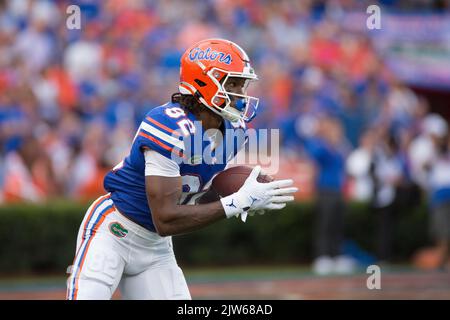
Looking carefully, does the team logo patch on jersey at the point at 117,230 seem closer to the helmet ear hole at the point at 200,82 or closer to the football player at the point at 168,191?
the football player at the point at 168,191

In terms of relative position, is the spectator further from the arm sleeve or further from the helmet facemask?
the arm sleeve

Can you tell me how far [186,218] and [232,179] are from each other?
18.9 inches

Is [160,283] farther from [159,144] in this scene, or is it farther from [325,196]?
[325,196]

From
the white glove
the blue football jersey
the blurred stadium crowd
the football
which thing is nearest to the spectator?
the blurred stadium crowd

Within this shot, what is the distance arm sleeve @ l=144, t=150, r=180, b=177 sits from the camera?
4500mm

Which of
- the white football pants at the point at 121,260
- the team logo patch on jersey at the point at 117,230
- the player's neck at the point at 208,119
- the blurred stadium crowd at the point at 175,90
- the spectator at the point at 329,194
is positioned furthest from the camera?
the spectator at the point at 329,194

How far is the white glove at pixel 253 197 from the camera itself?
4.53 metres

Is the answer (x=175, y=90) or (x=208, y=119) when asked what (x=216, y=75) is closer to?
(x=208, y=119)

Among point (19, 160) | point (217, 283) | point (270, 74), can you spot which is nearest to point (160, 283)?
point (217, 283)

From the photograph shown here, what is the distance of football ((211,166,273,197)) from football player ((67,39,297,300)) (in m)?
0.05

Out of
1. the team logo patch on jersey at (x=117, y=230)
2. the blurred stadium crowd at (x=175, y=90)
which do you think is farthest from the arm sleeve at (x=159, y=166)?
the blurred stadium crowd at (x=175, y=90)

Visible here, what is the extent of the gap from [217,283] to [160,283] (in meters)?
4.84

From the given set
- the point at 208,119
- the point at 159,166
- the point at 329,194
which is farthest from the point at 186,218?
the point at 329,194

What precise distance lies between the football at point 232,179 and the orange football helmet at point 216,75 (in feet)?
0.96
